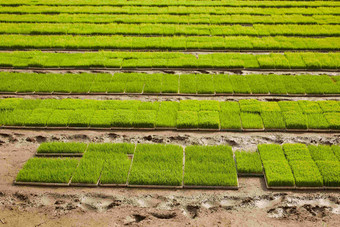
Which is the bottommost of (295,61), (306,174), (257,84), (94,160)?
(94,160)

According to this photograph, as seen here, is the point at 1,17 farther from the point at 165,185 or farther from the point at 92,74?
the point at 165,185

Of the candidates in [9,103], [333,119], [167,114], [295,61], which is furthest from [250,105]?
[9,103]

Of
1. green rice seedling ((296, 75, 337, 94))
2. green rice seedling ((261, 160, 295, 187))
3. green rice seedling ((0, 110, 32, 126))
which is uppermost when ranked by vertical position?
green rice seedling ((296, 75, 337, 94))

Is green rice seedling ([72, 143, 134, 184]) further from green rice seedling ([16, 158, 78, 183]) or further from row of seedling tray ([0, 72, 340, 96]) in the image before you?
row of seedling tray ([0, 72, 340, 96])

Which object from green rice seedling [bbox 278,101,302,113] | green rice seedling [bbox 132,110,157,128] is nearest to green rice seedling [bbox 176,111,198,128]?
green rice seedling [bbox 132,110,157,128]

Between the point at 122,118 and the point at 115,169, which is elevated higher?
the point at 122,118

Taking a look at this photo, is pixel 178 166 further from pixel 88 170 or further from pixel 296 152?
pixel 296 152

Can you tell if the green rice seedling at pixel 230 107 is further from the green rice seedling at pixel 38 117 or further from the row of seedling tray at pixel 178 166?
the green rice seedling at pixel 38 117
